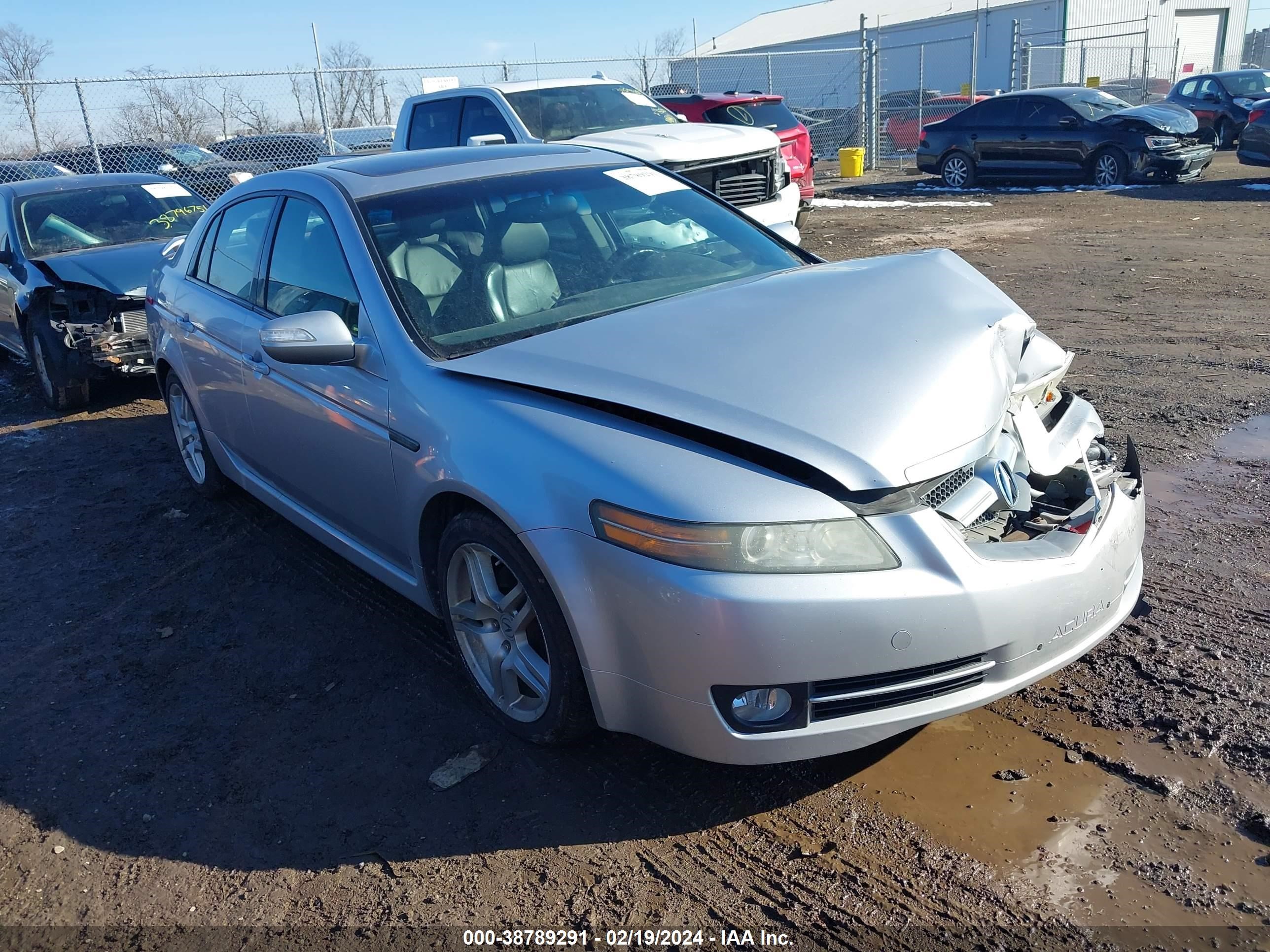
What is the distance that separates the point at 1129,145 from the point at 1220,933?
15.6 meters

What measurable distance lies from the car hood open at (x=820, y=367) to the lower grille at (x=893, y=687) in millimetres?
473

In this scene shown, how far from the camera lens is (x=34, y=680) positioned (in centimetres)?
382

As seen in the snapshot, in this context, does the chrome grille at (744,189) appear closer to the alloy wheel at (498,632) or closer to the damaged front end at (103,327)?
the damaged front end at (103,327)

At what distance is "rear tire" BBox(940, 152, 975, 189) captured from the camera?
17.0 meters

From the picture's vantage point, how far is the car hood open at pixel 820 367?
8.43 ft

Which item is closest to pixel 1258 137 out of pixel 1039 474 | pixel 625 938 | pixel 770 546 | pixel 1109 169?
pixel 1109 169

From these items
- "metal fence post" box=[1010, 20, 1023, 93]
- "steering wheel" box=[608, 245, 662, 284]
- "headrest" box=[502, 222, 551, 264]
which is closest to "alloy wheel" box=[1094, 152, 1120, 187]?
"metal fence post" box=[1010, 20, 1023, 93]

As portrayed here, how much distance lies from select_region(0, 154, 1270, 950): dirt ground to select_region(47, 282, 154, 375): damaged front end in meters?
2.81

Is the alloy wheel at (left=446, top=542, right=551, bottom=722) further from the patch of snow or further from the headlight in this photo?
the patch of snow

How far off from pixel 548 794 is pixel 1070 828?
1.38 metres

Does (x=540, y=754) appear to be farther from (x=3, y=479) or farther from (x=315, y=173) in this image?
(x=3, y=479)

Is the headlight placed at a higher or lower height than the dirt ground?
higher

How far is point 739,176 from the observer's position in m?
9.50

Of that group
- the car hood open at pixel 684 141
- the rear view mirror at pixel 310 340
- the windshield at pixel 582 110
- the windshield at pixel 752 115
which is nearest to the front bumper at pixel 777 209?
the car hood open at pixel 684 141
